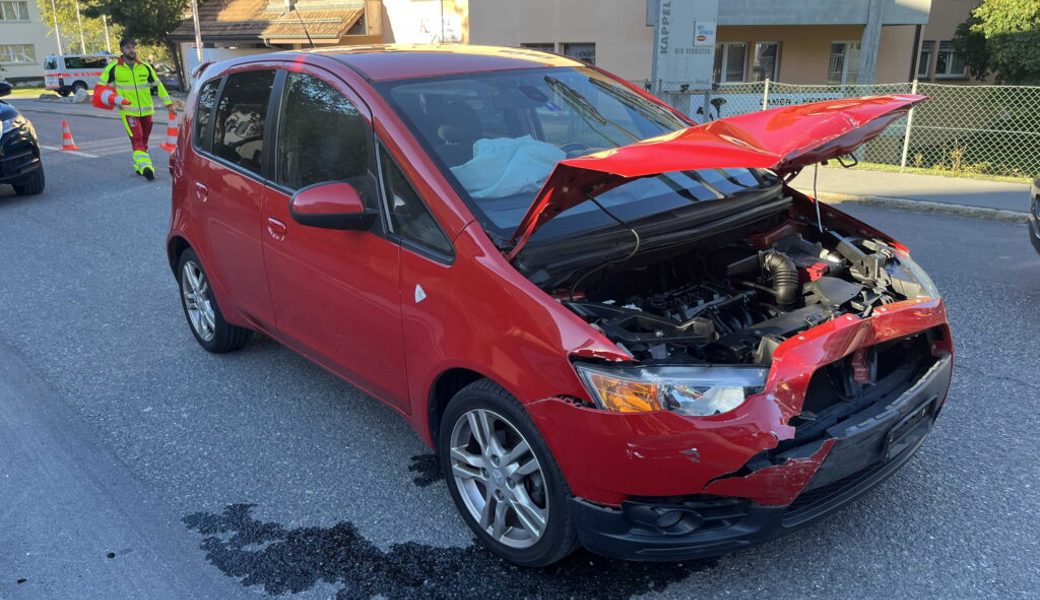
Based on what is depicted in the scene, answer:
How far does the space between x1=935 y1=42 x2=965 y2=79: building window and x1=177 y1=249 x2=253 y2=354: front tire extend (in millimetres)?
27706

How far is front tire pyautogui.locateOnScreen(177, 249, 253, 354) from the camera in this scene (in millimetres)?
4945

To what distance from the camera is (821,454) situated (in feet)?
8.42

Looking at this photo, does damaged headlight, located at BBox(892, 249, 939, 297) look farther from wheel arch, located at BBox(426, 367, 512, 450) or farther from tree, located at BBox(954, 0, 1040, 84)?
tree, located at BBox(954, 0, 1040, 84)

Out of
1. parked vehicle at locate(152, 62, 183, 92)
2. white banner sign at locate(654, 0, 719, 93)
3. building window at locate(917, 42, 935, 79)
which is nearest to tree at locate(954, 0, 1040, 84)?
building window at locate(917, 42, 935, 79)

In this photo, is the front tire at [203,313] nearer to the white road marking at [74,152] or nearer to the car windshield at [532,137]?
the car windshield at [532,137]

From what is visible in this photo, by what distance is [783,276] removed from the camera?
3.29 metres

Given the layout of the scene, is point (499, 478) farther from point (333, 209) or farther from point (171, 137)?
point (171, 137)

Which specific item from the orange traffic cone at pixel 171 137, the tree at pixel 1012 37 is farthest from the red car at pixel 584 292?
the tree at pixel 1012 37

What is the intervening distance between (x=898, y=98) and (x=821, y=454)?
1622 mm

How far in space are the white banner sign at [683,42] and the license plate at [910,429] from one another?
11.0 metres

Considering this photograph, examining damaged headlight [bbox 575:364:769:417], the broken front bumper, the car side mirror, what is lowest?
the broken front bumper

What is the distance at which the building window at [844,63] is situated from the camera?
901 inches

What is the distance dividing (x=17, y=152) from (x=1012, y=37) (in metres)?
21.9

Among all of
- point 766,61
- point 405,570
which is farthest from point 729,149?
point 766,61
